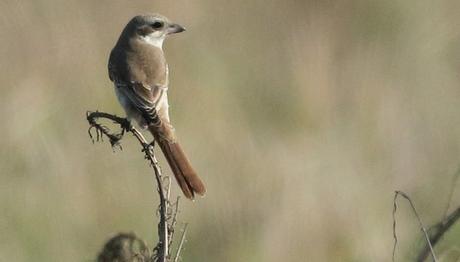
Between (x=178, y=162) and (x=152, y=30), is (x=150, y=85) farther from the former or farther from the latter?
(x=178, y=162)

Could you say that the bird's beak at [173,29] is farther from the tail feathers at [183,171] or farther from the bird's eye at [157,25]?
the tail feathers at [183,171]

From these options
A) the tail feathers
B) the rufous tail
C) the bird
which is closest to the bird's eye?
the bird

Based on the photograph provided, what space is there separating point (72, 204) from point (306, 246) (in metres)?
1.13

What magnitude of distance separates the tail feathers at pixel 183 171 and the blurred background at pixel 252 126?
0.82 m

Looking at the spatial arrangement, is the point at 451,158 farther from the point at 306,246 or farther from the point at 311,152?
the point at 306,246

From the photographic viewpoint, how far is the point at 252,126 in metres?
7.99

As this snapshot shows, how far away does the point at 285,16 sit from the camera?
941cm

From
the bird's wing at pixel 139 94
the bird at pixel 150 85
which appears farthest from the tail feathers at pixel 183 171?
the bird's wing at pixel 139 94

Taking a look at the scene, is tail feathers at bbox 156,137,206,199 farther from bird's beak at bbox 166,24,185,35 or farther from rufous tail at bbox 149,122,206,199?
bird's beak at bbox 166,24,185,35

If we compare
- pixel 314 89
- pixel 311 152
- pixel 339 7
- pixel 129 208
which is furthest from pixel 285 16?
pixel 129 208

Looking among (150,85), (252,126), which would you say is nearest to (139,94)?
(150,85)

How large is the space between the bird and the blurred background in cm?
69

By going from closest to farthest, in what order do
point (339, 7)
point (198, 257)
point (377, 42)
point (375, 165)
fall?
point (198, 257)
point (375, 165)
point (377, 42)
point (339, 7)

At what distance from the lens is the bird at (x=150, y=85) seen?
5.25m
